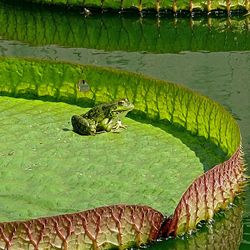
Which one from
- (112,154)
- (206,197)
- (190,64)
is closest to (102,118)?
(112,154)

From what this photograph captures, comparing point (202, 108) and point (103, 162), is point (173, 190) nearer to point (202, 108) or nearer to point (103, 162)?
point (103, 162)

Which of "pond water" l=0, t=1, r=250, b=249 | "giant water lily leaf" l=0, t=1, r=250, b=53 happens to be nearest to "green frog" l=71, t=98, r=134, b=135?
"pond water" l=0, t=1, r=250, b=249

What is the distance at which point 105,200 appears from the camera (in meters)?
3.46

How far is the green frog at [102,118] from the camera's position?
163 inches

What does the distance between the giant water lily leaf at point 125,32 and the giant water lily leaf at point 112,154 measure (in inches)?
92.2

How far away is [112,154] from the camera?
3.93 meters

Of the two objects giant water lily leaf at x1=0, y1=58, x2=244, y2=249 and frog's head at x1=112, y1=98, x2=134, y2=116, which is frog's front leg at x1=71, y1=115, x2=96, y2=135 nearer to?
giant water lily leaf at x1=0, y1=58, x2=244, y2=249

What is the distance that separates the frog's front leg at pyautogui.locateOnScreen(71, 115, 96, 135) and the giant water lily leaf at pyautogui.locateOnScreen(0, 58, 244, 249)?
40 mm

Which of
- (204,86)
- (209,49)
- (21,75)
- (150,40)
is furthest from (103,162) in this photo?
(150,40)

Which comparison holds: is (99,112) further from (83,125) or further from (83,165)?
(83,165)

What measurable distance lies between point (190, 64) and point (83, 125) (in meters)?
2.35

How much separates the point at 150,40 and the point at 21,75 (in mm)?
2931

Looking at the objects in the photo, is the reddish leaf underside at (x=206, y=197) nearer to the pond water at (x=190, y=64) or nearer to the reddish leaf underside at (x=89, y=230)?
the reddish leaf underside at (x=89, y=230)

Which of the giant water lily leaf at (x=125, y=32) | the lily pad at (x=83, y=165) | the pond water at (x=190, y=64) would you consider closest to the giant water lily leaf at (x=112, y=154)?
the lily pad at (x=83, y=165)
